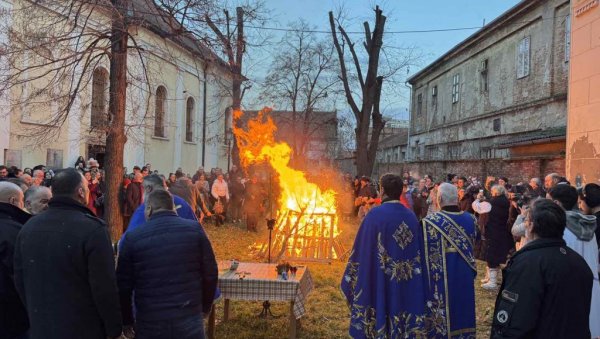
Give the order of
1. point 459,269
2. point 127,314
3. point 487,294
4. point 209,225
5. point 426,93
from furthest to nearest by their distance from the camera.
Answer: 1. point 426,93
2. point 209,225
3. point 487,294
4. point 459,269
5. point 127,314

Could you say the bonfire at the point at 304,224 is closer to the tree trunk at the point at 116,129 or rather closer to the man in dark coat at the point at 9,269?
the tree trunk at the point at 116,129

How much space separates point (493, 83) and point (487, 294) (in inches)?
725

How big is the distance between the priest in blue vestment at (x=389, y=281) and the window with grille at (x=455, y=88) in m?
27.0

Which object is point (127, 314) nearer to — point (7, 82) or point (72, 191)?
point (72, 191)

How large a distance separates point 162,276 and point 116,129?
26.6 feet

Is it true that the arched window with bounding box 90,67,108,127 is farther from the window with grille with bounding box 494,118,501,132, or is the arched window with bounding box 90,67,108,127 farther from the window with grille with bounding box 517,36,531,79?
the window with grille with bounding box 494,118,501,132

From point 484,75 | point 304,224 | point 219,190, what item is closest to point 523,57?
point 484,75

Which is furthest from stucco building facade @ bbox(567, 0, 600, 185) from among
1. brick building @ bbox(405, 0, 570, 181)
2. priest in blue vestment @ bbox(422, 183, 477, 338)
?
priest in blue vestment @ bbox(422, 183, 477, 338)

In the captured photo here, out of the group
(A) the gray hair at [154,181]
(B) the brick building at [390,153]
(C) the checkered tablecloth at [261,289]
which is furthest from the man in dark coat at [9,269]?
(B) the brick building at [390,153]

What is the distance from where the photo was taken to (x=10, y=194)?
3715 mm

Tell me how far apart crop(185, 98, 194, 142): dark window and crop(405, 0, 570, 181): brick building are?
42.9ft

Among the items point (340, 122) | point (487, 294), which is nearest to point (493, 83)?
point (340, 122)

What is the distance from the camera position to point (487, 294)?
28.6ft

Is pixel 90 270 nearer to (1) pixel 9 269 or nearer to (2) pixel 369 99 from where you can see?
(1) pixel 9 269
